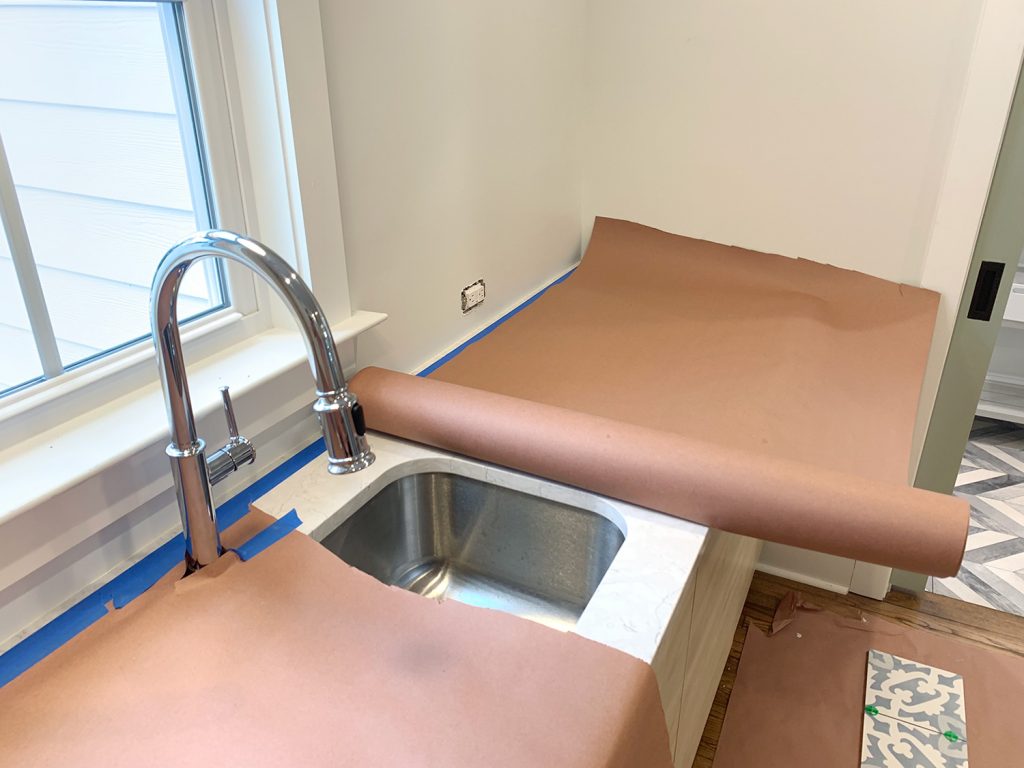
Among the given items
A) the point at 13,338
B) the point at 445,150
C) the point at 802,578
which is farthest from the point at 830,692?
the point at 13,338

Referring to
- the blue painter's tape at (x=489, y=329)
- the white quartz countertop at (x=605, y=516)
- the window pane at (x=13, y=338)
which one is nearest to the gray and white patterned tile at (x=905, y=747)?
the white quartz countertop at (x=605, y=516)

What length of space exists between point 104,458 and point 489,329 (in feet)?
3.23

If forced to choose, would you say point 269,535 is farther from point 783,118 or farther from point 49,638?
point 783,118

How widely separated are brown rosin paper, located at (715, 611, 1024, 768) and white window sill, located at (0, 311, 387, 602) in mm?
1189

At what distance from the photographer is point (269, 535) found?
3.22 ft

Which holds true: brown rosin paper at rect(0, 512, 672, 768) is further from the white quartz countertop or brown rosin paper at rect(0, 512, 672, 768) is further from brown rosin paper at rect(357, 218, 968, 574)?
brown rosin paper at rect(357, 218, 968, 574)

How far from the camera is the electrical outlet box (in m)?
1.65

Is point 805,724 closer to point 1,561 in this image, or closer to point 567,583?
point 567,583

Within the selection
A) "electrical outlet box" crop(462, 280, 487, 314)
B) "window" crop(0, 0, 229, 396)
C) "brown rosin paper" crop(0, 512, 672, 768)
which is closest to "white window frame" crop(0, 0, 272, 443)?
"window" crop(0, 0, 229, 396)

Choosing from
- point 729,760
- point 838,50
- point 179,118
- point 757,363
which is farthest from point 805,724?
point 179,118

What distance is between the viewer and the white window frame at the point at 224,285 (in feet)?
3.05

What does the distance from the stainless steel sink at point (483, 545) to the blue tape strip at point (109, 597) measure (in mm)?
154

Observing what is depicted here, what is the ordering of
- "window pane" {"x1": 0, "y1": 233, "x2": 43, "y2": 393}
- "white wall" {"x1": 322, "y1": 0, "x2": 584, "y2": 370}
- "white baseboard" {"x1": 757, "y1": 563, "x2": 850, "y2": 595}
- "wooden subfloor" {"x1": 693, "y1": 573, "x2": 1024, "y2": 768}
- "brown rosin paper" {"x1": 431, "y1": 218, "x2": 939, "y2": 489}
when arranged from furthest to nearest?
1. "white baseboard" {"x1": 757, "y1": 563, "x2": 850, "y2": 595}
2. "wooden subfloor" {"x1": 693, "y1": 573, "x2": 1024, "y2": 768}
3. "brown rosin paper" {"x1": 431, "y1": 218, "x2": 939, "y2": 489}
4. "white wall" {"x1": 322, "y1": 0, "x2": 584, "y2": 370}
5. "window pane" {"x1": 0, "y1": 233, "x2": 43, "y2": 393}

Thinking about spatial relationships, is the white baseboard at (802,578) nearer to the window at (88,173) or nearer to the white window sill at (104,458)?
the white window sill at (104,458)
